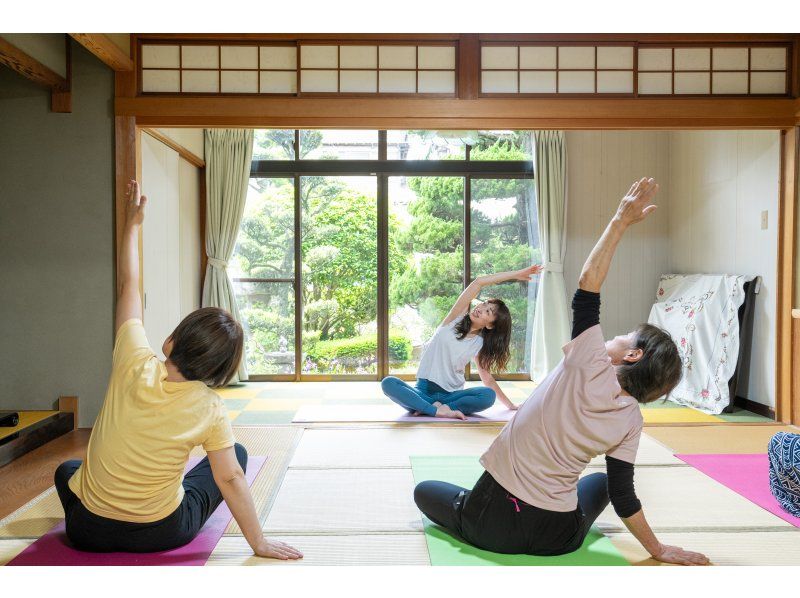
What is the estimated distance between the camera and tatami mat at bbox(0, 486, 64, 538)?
227cm

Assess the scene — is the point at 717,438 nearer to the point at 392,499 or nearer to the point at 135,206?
the point at 392,499

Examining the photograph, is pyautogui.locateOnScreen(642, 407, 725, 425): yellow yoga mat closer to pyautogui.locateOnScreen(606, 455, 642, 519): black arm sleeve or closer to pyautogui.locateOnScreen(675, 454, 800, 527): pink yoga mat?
pyautogui.locateOnScreen(675, 454, 800, 527): pink yoga mat

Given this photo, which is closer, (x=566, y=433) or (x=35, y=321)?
(x=566, y=433)

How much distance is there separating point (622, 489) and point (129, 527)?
4.75 ft

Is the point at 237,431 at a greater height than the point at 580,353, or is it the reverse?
the point at 580,353

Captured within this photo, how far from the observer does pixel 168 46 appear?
4.02 metres

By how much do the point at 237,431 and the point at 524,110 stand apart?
264 cm

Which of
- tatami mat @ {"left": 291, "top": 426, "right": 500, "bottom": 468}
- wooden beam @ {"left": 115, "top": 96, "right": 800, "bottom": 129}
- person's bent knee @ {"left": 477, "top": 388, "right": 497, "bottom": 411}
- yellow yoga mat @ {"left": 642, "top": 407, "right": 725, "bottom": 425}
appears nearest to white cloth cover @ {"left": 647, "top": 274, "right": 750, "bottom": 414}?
yellow yoga mat @ {"left": 642, "top": 407, "right": 725, "bottom": 425}

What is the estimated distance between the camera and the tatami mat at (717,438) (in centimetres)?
349

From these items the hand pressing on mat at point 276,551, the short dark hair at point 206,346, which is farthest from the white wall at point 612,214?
the short dark hair at point 206,346

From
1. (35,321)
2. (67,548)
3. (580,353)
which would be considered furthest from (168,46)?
(580,353)

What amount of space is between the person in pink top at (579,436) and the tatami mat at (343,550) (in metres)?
0.25

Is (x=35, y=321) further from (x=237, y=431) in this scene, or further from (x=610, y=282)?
(x=610, y=282)
